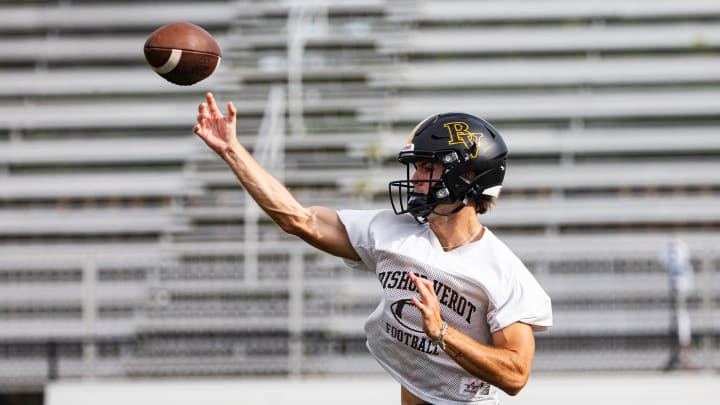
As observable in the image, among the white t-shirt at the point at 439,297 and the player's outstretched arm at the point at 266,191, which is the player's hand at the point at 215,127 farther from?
the white t-shirt at the point at 439,297

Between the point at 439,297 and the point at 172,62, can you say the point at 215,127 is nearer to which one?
the point at 172,62

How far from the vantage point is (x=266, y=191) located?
2932 mm

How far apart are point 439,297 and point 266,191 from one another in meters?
0.59

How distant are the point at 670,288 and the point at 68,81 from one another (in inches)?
227

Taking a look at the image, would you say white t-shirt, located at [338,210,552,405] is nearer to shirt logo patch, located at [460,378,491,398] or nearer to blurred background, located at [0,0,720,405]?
shirt logo patch, located at [460,378,491,398]

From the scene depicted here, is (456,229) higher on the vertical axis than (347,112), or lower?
lower

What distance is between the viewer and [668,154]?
30.2 feet

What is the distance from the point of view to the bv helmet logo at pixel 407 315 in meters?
2.86

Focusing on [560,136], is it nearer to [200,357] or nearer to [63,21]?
[200,357]

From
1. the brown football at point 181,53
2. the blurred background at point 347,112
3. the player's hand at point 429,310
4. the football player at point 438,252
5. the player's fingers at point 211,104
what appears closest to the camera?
the player's hand at point 429,310

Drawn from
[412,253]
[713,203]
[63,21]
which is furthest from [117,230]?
[412,253]

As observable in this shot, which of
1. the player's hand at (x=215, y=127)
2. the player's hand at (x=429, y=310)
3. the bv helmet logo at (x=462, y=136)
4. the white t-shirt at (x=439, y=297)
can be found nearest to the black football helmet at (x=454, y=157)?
the bv helmet logo at (x=462, y=136)

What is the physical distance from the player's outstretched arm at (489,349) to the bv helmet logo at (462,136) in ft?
1.41

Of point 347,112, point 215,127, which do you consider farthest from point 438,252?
point 347,112
